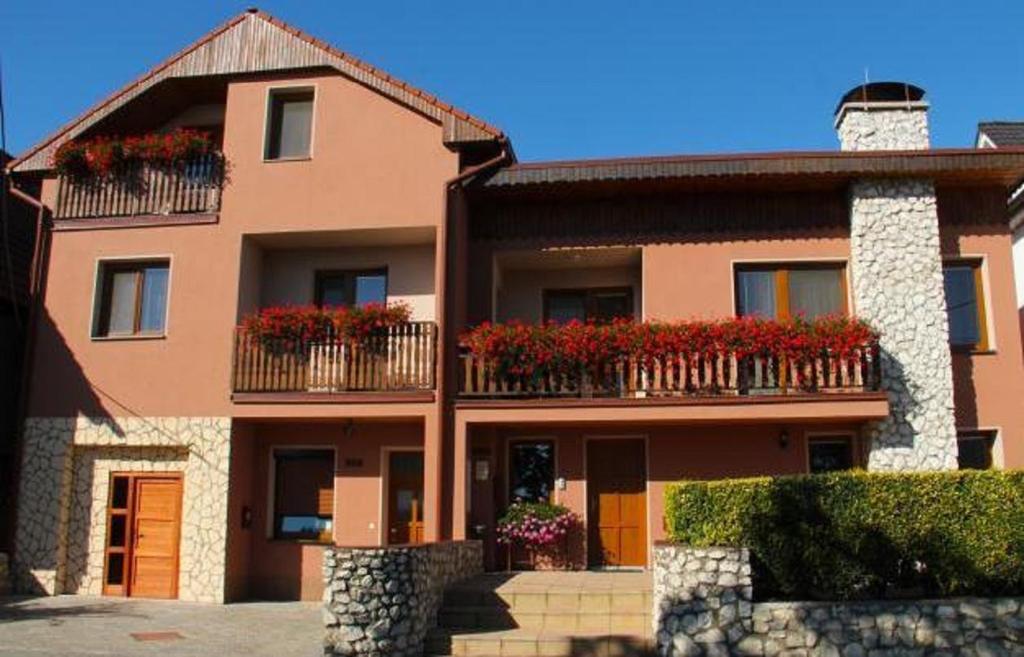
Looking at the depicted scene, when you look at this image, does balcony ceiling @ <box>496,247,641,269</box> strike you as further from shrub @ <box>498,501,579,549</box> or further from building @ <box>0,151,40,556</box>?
building @ <box>0,151,40,556</box>

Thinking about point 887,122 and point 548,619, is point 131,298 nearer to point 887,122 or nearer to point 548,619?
point 548,619

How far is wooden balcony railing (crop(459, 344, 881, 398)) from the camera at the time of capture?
562 inches

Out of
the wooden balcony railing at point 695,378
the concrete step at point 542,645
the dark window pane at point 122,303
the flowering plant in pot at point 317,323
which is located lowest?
the concrete step at point 542,645

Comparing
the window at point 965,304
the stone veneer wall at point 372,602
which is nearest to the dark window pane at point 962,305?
the window at point 965,304

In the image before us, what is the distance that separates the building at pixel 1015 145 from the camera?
17.3 meters

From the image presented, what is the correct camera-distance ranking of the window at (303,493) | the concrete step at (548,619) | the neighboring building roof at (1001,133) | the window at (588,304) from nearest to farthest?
the concrete step at (548,619)
the window at (303,493)
the window at (588,304)
the neighboring building roof at (1001,133)

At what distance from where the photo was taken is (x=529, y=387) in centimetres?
1487

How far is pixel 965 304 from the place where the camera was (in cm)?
1532

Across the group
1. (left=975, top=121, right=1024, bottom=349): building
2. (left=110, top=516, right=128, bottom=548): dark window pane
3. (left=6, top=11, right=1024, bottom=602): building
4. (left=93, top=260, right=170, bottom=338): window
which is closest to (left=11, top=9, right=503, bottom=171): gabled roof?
(left=6, top=11, right=1024, bottom=602): building

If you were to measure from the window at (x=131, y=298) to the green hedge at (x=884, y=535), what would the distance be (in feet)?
33.6

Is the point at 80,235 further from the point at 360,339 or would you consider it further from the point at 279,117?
the point at 360,339

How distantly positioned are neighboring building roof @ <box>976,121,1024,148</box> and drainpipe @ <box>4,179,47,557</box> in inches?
704

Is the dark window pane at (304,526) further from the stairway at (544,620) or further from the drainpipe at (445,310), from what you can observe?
the stairway at (544,620)

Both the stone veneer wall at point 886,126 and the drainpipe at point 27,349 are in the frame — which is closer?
the drainpipe at point 27,349
